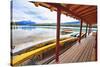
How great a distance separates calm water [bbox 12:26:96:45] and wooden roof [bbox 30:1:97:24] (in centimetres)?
24

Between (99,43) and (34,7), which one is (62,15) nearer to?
(34,7)

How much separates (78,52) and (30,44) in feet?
2.02

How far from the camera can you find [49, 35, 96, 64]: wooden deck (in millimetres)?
2098

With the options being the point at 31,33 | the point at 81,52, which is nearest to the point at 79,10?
the point at 81,52

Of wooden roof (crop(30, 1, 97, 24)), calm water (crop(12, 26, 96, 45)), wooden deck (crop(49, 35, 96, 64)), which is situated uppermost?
wooden roof (crop(30, 1, 97, 24))

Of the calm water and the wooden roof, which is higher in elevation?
the wooden roof

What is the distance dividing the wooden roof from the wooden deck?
23cm

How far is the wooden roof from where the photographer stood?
2.05m

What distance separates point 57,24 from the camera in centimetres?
206

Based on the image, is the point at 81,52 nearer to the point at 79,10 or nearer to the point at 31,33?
the point at 79,10

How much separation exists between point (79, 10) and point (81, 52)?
511 mm

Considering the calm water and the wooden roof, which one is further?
the wooden roof

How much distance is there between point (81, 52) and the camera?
7.15 ft

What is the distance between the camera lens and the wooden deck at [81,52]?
2098 mm
